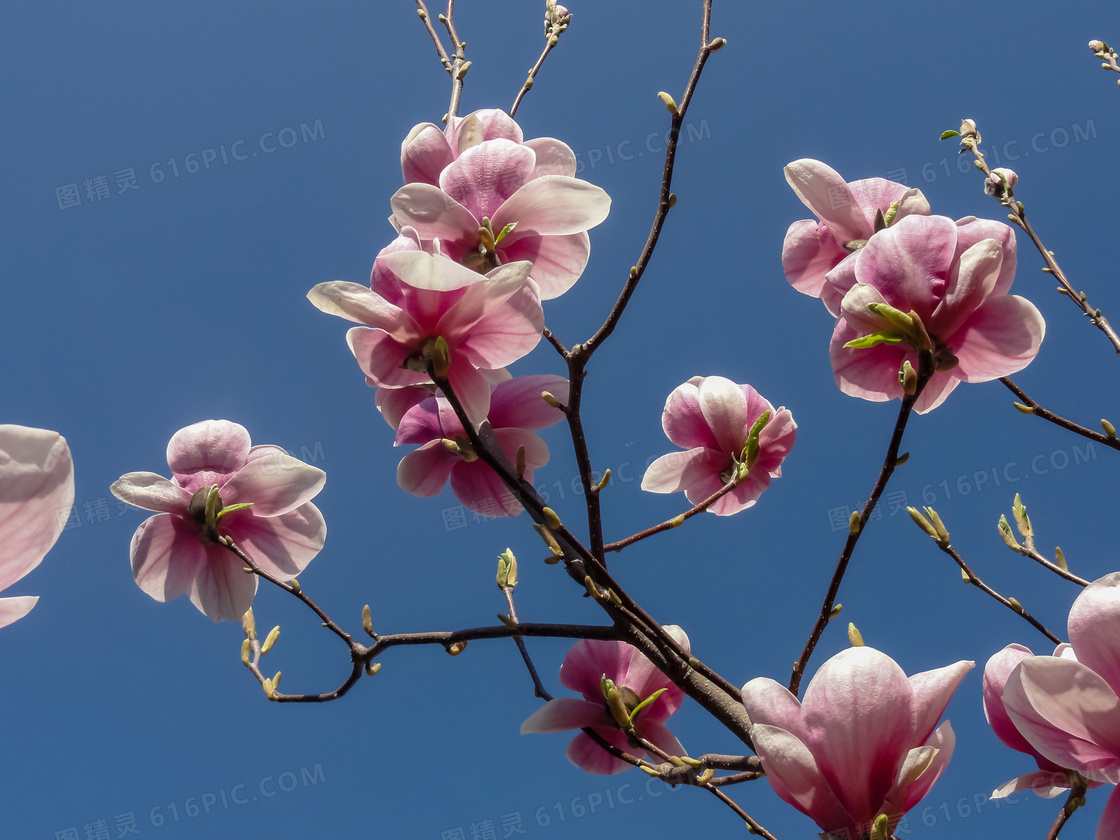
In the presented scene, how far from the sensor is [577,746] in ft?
4.83

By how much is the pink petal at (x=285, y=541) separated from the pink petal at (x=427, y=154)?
732 mm

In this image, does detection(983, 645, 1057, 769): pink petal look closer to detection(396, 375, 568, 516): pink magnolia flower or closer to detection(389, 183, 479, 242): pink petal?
detection(396, 375, 568, 516): pink magnolia flower

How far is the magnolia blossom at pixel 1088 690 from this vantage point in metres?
0.72

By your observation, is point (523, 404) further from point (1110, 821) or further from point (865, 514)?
point (1110, 821)

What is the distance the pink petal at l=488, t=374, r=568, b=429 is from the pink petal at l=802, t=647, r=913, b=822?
2.46 ft

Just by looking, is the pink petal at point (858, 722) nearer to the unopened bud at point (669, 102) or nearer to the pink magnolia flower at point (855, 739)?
the pink magnolia flower at point (855, 739)

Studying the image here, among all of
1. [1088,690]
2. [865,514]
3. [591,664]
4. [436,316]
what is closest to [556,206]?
[436,316]

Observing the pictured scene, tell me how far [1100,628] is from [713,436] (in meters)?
0.87

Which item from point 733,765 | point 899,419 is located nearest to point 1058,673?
point 899,419

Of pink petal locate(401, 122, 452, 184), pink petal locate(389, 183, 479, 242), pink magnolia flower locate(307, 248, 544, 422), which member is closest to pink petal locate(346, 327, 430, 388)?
pink magnolia flower locate(307, 248, 544, 422)

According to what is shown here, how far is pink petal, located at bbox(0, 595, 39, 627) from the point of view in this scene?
0.56 meters

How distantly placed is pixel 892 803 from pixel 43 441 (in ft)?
2.88

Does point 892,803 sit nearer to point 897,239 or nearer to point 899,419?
point 899,419

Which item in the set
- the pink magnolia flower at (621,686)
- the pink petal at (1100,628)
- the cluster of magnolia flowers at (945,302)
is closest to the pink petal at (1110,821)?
the pink petal at (1100,628)
